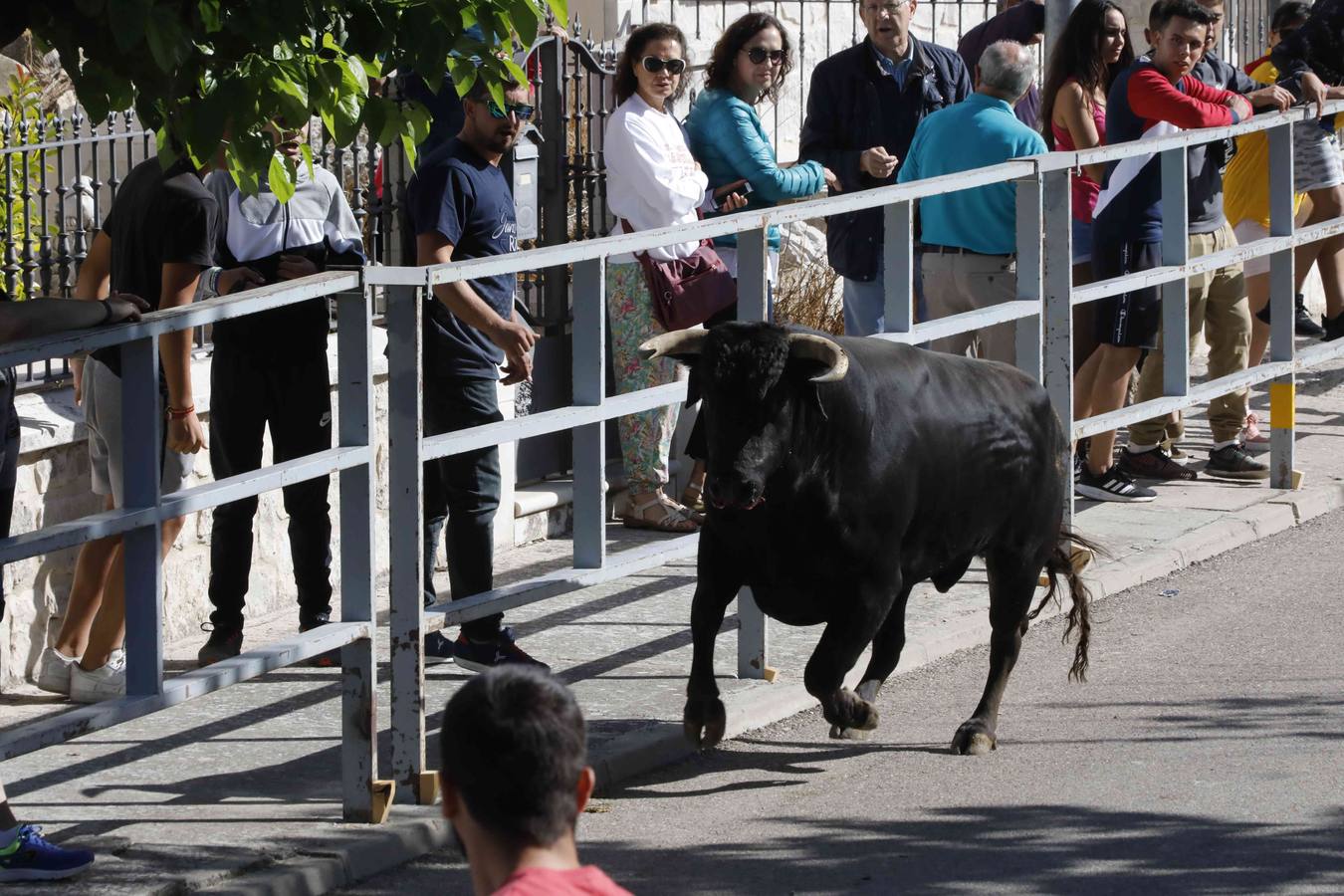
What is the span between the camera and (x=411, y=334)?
18.8 ft

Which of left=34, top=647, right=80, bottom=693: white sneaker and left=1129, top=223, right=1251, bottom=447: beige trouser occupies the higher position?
left=1129, top=223, right=1251, bottom=447: beige trouser

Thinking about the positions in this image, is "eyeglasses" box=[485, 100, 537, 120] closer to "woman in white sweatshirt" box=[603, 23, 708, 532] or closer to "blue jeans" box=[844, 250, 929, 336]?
"woman in white sweatshirt" box=[603, 23, 708, 532]

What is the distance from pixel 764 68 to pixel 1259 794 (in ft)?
14.1

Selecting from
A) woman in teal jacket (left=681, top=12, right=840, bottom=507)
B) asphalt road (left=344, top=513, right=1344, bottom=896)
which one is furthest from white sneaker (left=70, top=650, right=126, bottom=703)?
woman in teal jacket (left=681, top=12, right=840, bottom=507)

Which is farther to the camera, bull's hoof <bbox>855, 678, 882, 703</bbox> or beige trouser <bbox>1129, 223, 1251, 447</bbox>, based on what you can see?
beige trouser <bbox>1129, 223, 1251, 447</bbox>

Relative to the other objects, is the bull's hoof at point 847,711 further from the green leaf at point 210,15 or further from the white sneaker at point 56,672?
the white sneaker at point 56,672

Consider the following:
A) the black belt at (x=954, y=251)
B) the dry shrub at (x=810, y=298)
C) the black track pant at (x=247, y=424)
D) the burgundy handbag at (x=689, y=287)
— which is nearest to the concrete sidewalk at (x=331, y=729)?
the black track pant at (x=247, y=424)

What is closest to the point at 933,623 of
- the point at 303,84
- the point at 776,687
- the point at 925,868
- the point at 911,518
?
the point at 776,687

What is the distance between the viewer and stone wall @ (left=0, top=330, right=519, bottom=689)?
23.7 feet

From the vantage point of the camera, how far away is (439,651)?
7.46 meters

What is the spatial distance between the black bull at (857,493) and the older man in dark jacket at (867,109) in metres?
3.09

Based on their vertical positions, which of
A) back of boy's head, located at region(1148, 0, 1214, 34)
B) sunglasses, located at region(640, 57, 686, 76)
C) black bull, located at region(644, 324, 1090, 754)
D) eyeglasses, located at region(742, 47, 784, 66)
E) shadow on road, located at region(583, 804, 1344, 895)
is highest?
back of boy's head, located at region(1148, 0, 1214, 34)

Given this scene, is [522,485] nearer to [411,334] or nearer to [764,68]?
[764,68]

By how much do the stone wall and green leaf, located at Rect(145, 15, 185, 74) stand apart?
2603mm
